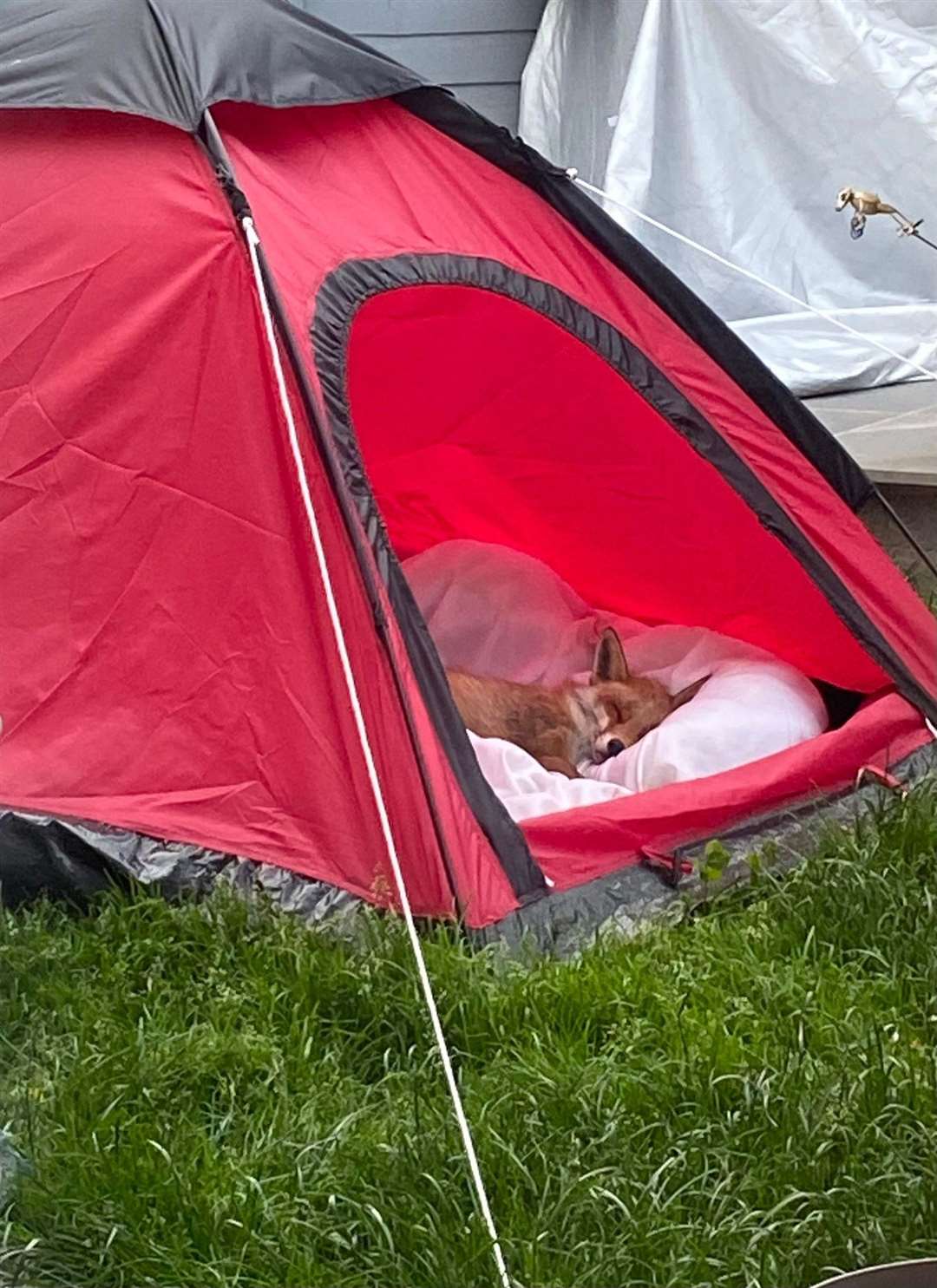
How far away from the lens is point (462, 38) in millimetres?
6270

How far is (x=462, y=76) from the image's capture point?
6.30 metres

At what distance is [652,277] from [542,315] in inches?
10.8

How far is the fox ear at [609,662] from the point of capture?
12.6 ft

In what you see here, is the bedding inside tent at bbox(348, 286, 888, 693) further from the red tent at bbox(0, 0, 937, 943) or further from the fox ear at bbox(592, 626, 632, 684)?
the red tent at bbox(0, 0, 937, 943)

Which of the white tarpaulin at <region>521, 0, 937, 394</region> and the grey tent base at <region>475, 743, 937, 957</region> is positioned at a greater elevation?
the white tarpaulin at <region>521, 0, 937, 394</region>

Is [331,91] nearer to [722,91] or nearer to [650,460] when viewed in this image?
[650,460]

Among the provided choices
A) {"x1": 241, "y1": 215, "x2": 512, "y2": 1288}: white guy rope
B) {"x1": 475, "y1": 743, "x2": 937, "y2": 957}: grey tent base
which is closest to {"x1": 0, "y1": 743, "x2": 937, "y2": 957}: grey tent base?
{"x1": 475, "y1": 743, "x2": 937, "y2": 957}: grey tent base

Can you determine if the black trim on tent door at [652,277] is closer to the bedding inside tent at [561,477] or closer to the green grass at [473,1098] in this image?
the bedding inside tent at [561,477]

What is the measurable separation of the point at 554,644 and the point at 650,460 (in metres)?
0.52

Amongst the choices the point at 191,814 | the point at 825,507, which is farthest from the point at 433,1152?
the point at 825,507

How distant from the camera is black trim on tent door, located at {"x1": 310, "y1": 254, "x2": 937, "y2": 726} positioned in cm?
283

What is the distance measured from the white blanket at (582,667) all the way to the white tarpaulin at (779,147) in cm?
207

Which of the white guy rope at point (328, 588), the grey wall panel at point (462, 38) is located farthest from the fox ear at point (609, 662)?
the grey wall panel at point (462, 38)

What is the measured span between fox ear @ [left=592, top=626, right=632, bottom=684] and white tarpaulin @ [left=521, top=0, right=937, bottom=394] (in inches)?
92.7
